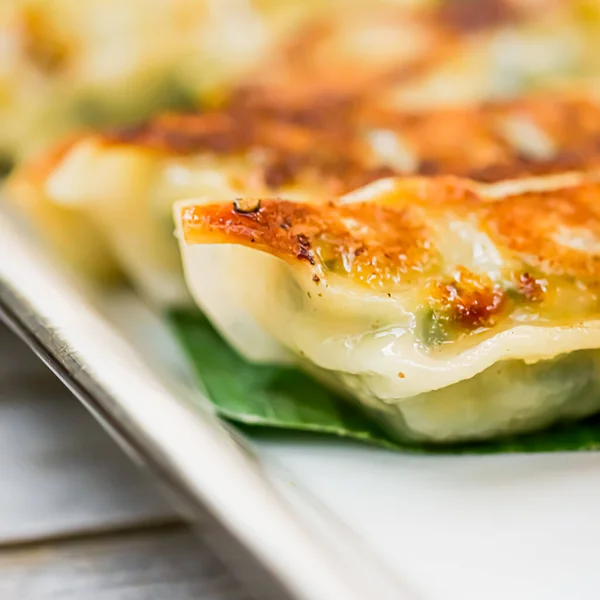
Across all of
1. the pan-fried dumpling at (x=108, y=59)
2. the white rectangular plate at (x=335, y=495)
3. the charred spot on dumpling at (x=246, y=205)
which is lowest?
the white rectangular plate at (x=335, y=495)

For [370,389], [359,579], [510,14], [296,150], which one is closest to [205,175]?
[296,150]

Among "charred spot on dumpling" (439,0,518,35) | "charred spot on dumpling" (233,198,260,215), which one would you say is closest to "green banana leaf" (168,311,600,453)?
"charred spot on dumpling" (233,198,260,215)

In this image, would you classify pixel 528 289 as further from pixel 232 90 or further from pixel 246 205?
pixel 232 90

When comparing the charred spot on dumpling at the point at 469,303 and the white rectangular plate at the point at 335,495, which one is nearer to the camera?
the white rectangular plate at the point at 335,495

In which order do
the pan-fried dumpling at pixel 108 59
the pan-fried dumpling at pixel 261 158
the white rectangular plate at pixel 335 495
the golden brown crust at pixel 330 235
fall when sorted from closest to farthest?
the white rectangular plate at pixel 335 495 → the golden brown crust at pixel 330 235 → the pan-fried dumpling at pixel 261 158 → the pan-fried dumpling at pixel 108 59

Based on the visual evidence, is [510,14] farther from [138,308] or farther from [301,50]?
[138,308]

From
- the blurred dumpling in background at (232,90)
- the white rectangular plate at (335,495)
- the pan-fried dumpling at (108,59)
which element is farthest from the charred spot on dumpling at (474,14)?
the white rectangular plate at (335,495)

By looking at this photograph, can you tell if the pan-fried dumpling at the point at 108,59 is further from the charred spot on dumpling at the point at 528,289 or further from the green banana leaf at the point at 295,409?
the charred spot on dumpling at the point at 528,289
